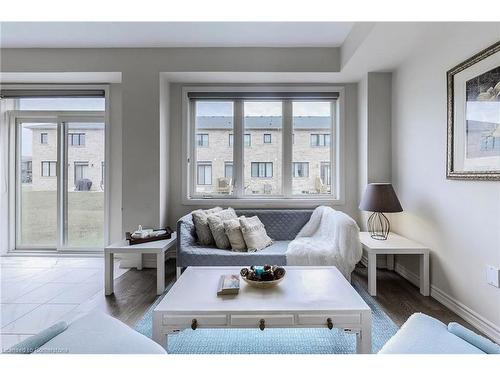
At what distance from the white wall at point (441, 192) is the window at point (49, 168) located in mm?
4544

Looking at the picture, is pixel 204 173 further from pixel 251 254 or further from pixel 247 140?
pixel 251 254

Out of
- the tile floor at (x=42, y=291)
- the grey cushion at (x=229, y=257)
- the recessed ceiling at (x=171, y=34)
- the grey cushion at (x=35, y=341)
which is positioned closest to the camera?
the grey cushion at (x=35, y=341)

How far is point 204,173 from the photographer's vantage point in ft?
11.8

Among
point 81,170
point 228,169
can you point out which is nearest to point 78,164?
point 81,170

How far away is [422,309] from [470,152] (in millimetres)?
1313

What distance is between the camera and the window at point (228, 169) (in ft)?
11.7

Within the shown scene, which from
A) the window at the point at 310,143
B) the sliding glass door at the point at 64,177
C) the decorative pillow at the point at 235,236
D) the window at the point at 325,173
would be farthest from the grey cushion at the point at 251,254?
the sliding glass door at the point at 64,177

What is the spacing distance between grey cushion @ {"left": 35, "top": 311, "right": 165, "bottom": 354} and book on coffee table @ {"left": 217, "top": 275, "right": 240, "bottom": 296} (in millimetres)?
575

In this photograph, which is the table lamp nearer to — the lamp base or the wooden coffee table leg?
the lamp base

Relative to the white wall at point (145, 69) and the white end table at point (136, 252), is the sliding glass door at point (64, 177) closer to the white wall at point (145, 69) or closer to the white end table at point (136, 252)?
the white wall at point (145, 69)

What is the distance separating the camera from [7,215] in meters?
3.69

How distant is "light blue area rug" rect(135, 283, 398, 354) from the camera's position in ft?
5.40

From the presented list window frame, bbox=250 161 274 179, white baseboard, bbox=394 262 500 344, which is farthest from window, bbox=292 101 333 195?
white baseboard, bbox=394 262 500 344

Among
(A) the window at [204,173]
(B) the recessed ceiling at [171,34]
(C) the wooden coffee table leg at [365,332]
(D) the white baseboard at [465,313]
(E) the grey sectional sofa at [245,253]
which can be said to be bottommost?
(D) the white baseboard at [465,313]
